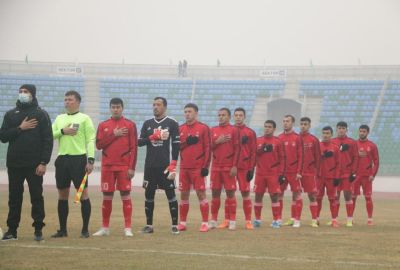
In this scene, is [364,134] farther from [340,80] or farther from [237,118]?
[340,80]

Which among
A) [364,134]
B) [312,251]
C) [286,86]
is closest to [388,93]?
[286,86]

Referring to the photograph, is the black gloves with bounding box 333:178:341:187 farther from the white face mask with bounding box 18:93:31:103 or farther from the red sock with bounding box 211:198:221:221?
the white face mask with bounding box 18:93:31:103

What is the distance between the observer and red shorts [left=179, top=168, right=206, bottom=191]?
14.0 metres

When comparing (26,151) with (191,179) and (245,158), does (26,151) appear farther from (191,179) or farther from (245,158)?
(245,158)

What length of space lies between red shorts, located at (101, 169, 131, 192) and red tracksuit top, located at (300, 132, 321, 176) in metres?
5.13

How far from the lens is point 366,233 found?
1423 cm

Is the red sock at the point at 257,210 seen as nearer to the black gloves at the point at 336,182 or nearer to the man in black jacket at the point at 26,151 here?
the black gloves at the point at 336,182

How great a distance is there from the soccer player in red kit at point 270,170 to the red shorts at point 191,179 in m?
2.02

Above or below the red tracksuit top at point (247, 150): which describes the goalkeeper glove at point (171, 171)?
below

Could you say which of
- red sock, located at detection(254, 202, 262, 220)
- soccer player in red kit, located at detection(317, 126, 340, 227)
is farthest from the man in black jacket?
soccer player in red kit, located at detection(317, 126, 340, 227)

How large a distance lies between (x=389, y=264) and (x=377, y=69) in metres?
45.5

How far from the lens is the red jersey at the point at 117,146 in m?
12.9

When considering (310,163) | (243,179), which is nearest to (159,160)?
(243,179)

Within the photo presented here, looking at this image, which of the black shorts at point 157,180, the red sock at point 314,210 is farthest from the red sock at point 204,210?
the red sock at point 314,210
